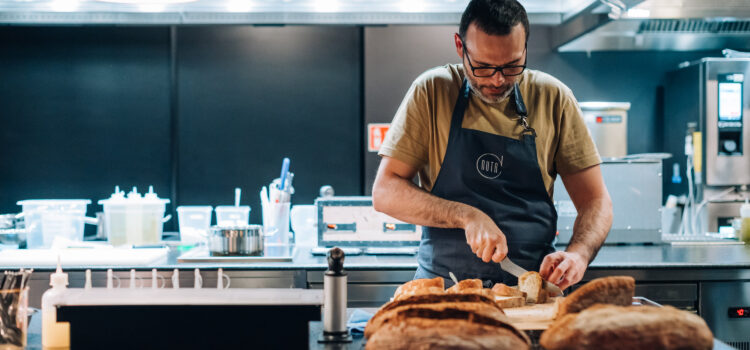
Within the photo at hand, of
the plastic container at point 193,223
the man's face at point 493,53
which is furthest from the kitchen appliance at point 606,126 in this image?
the plastic container at point 193,223

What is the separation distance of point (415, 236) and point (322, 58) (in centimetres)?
140

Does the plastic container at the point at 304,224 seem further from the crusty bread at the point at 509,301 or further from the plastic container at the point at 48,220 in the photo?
the crusty bread at the point at 509,301

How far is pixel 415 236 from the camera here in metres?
3.05

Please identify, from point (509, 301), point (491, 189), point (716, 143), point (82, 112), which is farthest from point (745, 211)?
point (82, 112)

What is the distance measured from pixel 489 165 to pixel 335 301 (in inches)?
30.9

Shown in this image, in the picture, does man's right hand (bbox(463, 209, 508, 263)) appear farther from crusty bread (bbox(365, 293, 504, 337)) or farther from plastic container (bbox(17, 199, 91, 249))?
plastic container (bbox(17, 199, 91, 249))

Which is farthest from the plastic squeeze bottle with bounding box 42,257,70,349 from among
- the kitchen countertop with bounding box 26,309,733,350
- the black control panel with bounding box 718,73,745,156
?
the black control panel with bounding box 718,73,745,156

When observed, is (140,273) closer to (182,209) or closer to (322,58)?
(182,209)

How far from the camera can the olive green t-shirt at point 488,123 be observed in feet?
6.12

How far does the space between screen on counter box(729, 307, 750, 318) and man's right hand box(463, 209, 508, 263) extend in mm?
1688

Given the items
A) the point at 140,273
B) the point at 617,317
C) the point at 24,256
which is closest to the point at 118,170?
the point at 24,256

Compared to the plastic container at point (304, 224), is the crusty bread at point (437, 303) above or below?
above

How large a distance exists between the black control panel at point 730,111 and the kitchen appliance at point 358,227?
5.90ft

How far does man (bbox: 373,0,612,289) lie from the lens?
182 cm
